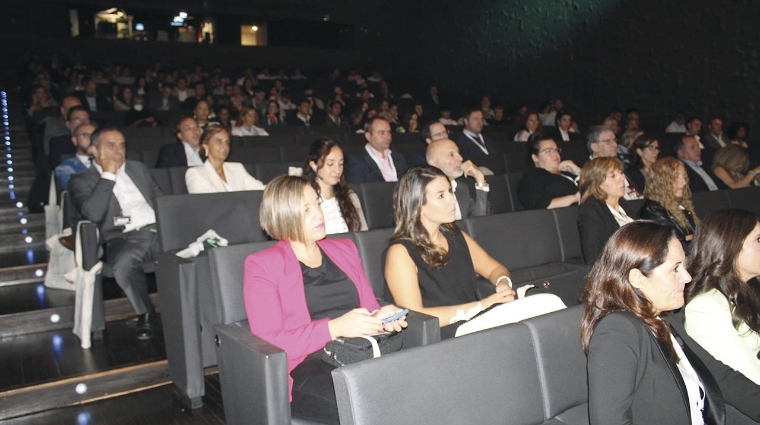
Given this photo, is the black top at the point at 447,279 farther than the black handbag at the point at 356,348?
Yes

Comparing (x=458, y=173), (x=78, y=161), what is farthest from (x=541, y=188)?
(x=78, y=161)

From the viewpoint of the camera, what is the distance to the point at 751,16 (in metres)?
7.14

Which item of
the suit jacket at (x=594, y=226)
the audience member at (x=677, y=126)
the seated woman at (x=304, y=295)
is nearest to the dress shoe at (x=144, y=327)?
the seated woman at (x=304, y=295)

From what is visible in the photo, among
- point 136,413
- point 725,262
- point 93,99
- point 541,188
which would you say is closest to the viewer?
point 725,262

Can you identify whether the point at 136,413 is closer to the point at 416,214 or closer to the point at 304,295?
the point at 304,295

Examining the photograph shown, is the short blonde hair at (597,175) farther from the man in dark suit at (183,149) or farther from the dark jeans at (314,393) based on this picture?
the man in dark suit at (183,149)

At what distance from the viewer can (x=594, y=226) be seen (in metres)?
2.94

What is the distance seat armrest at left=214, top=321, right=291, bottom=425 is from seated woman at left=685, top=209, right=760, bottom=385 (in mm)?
1143

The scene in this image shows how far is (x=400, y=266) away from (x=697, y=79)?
7146 mm

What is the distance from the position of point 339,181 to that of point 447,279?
1.14 meters

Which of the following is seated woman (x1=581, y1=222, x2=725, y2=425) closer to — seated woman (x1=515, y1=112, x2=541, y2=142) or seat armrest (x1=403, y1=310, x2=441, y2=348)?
seat armrest (x1=403, y1=310, x2=441, y2=348)

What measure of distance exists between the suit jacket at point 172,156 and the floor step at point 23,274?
1145 millimetres

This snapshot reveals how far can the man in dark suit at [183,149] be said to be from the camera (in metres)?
4.42

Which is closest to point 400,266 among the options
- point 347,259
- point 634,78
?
point 347,259
